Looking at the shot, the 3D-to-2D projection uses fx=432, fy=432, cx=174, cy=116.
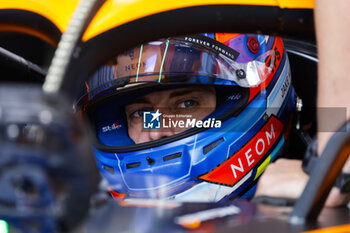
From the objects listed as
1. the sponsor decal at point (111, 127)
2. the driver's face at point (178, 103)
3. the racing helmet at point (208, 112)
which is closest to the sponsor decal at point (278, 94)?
the racing helmet at point (208, 112)

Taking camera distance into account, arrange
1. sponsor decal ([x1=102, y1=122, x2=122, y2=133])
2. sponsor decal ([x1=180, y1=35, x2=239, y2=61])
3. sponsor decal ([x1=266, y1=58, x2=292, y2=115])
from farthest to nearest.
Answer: sponsor decal ([x1=102, y1=122, x2=122, y2=133]) < sponsor decal ([x1=266, y1=58, x2=292, y2=115]) < sponsor decal ([x1=180, y1=35, x2=239, y2=61])

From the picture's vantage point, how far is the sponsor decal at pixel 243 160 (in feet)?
4.18

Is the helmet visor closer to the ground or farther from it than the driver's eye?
farther from it

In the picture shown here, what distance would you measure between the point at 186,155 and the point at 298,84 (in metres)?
0.54

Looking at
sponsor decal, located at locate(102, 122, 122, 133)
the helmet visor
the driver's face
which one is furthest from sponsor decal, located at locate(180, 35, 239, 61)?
sponsor decal, located at locate(102, 122, 122, 133)

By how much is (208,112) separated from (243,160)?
0.19 metres

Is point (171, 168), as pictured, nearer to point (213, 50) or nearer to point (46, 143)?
point (213, 50)

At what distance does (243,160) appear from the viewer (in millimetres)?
1289

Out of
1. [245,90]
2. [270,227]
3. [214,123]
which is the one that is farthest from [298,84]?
[270,227]

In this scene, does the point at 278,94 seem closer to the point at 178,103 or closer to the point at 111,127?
the point at 178,103

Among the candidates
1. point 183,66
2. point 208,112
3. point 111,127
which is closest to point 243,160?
point 208,112

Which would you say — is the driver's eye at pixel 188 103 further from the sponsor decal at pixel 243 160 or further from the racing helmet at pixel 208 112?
the sponsor decal at pixel 243 160

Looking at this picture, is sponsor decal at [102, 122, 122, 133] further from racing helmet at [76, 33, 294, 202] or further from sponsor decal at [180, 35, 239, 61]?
sponsor decal at [180, 35, 239, 61]

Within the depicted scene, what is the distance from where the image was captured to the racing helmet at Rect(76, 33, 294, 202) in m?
1.22
